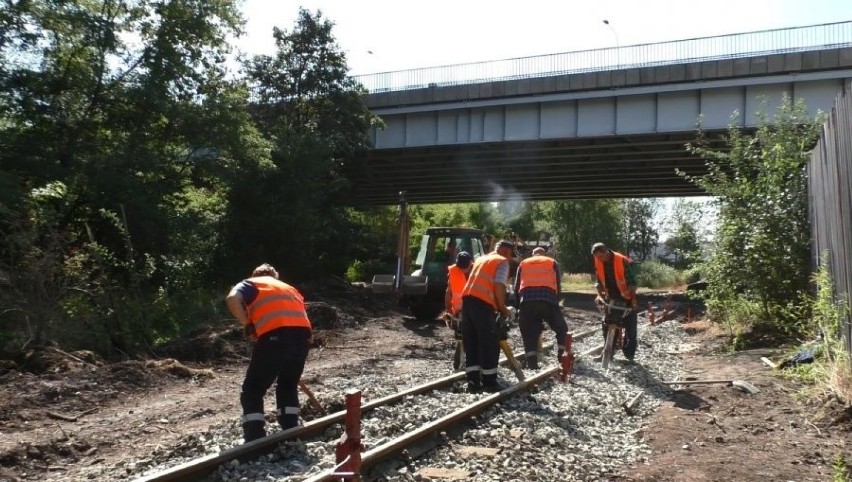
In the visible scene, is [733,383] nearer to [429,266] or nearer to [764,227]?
[764,227]

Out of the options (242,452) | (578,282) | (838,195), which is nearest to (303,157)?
(838,195)

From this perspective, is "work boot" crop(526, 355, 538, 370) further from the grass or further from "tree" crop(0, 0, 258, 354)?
the grass

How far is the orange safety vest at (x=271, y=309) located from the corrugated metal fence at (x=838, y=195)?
18.8ft

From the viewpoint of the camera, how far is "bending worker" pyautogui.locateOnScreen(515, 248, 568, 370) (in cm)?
1081

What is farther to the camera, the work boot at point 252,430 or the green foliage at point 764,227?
the green foliage at point 764,227

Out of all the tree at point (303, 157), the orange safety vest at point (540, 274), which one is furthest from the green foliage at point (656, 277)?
the orange safety vest at point (540, 274)

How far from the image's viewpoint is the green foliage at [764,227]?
13602mm

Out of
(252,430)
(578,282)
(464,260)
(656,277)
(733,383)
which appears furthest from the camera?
(656,277)

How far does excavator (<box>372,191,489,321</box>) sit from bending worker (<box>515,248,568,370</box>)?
25.9 ft

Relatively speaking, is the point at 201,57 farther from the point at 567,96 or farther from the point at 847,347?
the point at 847,347

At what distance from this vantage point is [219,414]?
895 cm

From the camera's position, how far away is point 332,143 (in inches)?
1107

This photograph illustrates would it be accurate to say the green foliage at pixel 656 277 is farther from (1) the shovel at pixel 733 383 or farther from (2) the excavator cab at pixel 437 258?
(1) the shovel at pixel 733 383

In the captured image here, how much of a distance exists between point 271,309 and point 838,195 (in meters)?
6.54
